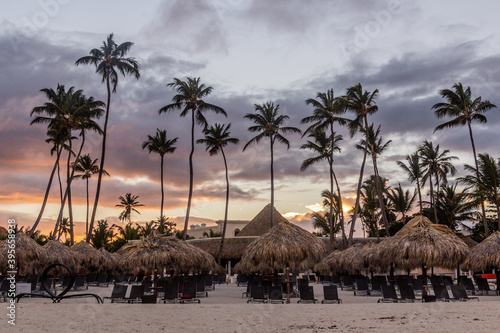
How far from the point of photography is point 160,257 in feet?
55.2

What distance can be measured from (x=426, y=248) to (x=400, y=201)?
3518cm

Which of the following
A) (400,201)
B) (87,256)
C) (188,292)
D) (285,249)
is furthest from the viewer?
(400,201)

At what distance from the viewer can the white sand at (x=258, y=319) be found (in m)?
9.12

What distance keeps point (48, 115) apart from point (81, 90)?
11.0ft

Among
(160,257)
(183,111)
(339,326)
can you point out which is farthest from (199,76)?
(339,326)

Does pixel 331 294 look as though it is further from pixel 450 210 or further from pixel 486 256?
pixel 450 210

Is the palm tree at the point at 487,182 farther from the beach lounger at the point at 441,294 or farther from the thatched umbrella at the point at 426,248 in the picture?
the beach lounger at the point at 441,294

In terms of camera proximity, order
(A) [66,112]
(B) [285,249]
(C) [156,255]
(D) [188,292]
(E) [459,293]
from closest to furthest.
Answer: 1. (E) [459,293]
2. (B) [285,249]
3. (D) [188,292]
4. (C) [156,255]
5. (A) [66,112]

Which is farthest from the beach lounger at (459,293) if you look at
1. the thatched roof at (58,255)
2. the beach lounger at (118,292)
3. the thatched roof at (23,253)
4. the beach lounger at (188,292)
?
the thatched roof at (58,255)

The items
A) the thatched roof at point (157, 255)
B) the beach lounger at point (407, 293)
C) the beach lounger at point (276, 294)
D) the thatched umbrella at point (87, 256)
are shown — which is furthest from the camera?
the thatched umbrella at point (87, 256)

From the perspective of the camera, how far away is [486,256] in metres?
17.8

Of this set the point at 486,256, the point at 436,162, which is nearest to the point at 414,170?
the point at 436,162

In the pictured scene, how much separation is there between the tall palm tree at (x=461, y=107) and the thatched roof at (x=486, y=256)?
19.5 meters

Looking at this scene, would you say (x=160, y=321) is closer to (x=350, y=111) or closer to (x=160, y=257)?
(x=160, y=257)
